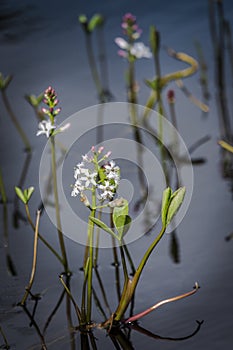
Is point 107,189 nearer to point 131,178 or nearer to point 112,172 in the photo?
point 112,172

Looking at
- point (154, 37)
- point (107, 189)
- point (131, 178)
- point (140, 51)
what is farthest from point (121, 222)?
point (140, 51)

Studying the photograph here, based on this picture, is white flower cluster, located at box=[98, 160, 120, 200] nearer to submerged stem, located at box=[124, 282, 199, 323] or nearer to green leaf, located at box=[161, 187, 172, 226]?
green leaf, located at box=[161, 187, 172, 226]

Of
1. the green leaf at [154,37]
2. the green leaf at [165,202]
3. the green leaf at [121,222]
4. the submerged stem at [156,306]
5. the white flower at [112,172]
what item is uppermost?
the green leaf at [154,37]

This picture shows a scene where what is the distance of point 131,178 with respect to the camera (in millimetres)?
1705

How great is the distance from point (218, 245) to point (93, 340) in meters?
0.34

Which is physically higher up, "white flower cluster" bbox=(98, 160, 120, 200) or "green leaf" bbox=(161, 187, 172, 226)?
"white flower cluster" bbox=(98, 160, 120, 200)

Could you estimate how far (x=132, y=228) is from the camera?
1.51 m

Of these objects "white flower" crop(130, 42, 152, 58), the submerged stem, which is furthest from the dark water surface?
"white flower" crop(130, 42, 152, 58)

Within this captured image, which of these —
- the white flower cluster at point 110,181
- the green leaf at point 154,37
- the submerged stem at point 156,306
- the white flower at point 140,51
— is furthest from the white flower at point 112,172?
the white flower at point 140,51

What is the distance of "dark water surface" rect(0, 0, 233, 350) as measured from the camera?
1206mm

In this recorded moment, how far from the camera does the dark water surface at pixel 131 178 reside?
121cm

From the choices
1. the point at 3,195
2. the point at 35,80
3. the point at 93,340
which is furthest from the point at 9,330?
the point at 35,80

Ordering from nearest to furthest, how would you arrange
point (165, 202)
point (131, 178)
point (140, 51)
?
point (165, 202) → point (131, 178) → point (140, 51)

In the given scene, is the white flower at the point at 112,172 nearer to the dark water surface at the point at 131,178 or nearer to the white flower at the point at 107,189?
the white flower at the point at 107,189
